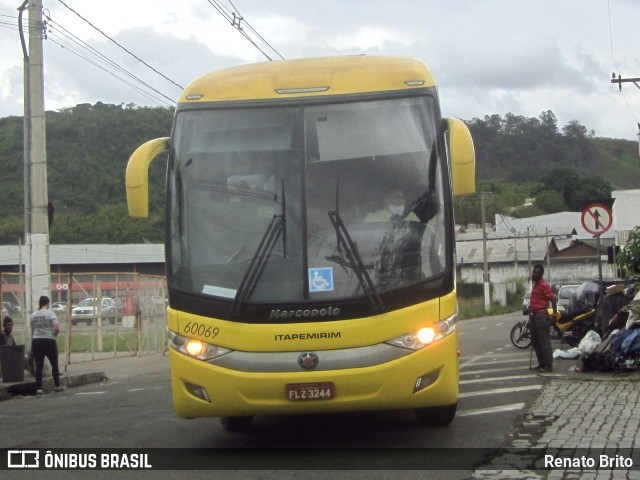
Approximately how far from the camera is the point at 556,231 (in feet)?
254

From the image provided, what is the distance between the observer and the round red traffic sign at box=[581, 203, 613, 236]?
15.5 m

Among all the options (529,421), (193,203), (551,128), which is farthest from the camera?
(551,128)

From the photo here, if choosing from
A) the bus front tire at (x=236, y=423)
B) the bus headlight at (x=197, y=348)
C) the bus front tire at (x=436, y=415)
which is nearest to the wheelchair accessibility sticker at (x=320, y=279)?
the bus headlight at (x=197, y=348)

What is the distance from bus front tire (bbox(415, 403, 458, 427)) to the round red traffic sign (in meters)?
7.73

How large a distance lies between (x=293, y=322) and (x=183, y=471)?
4.93 feet

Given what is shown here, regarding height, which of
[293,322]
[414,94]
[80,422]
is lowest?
[80,422]

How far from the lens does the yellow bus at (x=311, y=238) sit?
291 inches

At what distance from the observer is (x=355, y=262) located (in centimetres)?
750

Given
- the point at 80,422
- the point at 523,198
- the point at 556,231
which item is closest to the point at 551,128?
the point at 523,198

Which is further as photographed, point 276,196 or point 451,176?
point 451,176

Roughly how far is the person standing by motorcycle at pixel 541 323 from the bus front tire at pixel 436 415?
5.49 m

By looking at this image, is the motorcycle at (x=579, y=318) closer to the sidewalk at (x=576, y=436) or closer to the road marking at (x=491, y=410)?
the sidewalk at (x=576, y=436)

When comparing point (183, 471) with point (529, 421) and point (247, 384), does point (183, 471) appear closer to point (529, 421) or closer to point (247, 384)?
point (247, 384)

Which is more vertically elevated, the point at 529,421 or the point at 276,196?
the point at 276,196
